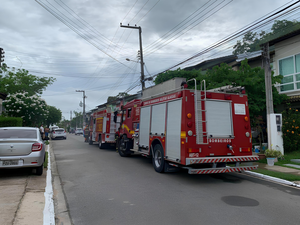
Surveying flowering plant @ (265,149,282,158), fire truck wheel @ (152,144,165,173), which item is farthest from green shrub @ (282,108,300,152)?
fire truck wheel @ (152,144,165,173)

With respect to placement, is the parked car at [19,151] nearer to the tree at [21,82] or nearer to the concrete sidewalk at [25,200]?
the concrete sidewalk at [25,200]

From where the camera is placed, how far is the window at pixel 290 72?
49.9 ft

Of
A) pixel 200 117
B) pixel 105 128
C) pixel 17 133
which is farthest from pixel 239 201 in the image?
pixel 105 128

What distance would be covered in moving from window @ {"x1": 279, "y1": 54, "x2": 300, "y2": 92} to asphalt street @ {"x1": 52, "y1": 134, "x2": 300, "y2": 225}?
947cm

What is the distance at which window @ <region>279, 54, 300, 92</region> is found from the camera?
49.9 feet

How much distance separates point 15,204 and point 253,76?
12.3m

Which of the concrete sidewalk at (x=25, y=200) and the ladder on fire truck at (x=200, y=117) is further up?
the ladder on fire truck at (x=200, y=117)

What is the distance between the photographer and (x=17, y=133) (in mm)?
8234

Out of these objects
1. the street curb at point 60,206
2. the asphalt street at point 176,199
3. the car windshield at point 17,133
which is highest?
the car windshield at point 17,133

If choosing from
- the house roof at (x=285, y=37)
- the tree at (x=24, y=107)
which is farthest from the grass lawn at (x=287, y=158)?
the tree at (x=24, y=107)

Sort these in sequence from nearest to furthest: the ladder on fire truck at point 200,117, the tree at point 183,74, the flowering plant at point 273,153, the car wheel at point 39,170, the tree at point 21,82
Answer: the ladder on fire truck at point 200,117, the car wheel at point 39,170, the flowering plant at point 273,153, the tree at point 183,74, the tree at point 21,82

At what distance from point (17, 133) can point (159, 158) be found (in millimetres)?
4871

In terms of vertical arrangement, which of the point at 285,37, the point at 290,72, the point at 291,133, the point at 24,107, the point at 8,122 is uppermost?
the point at 285,37

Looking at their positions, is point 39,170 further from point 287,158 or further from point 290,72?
point 290,72
